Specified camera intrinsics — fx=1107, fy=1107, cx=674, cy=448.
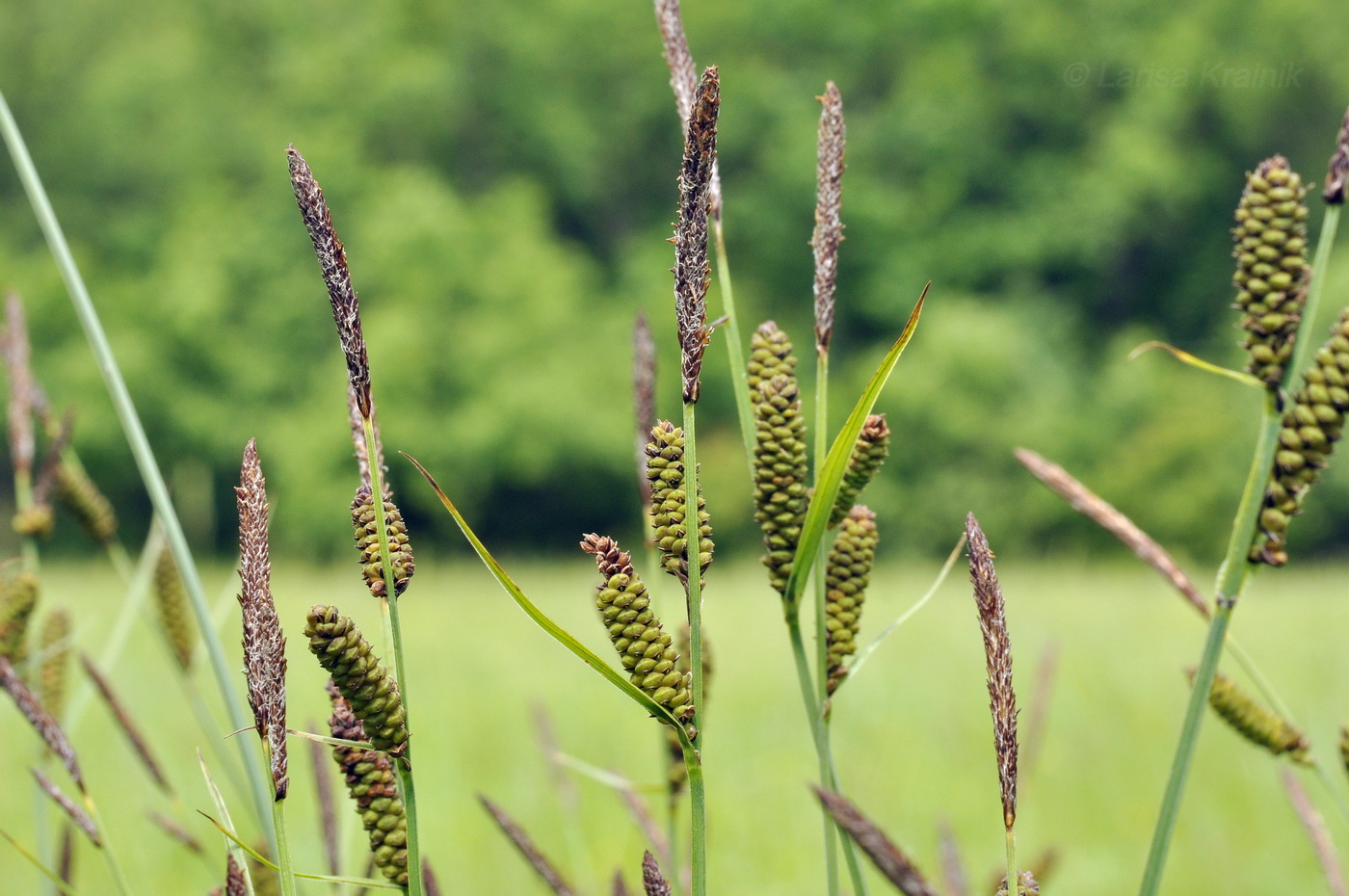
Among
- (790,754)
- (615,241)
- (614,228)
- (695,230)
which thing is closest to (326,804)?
(695,230)

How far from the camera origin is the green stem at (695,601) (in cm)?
26

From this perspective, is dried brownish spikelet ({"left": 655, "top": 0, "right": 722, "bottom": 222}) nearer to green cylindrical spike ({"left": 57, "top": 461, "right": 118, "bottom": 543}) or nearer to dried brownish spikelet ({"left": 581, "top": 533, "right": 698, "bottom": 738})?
dried brownish spikelet ({"left": 581, "top": 533, "right": 698, "bottom": 738})

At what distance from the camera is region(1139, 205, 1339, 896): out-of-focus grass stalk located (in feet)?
1.09

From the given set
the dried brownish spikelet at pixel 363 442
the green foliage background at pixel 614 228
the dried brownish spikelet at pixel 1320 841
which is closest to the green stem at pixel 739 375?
the dried brownish spikelet at pixel 363 442

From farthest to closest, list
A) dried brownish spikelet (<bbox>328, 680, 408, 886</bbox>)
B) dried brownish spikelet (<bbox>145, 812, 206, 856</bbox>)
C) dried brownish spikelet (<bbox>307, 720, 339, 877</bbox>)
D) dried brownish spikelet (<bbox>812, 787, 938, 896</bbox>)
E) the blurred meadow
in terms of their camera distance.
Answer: the blurred meadow, dried brownish spikelet (<bbox>145, 812, 206, 856</bbox>), dried brownish spikelet (<bbox>307, 720, 339, 877</bbox>), dried brownish spikelet (<bbox>328, 680, 408, 886</bbox>), dried brownish spikelet (<bbox>812, 787, 938, 896</bbox>)

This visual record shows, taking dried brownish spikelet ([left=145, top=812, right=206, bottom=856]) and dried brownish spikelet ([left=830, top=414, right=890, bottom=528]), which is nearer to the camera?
dried brownish spikelet ([left=830, top=414, right=890, bottom=528])

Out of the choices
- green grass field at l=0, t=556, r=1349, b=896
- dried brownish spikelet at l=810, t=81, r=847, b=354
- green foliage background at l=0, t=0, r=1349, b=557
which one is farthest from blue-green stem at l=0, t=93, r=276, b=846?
green foliage background at l=0, t=0, r=1349, b=557

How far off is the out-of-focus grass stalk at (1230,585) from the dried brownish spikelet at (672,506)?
0.16 meters

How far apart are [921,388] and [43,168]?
9.57 meters

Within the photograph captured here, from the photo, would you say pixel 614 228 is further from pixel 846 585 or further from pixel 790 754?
pixel 846 585

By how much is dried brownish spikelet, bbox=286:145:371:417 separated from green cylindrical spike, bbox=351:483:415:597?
0.04 meters

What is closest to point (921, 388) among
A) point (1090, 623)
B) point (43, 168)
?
point (1090, 623)

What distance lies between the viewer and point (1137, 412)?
466 inches

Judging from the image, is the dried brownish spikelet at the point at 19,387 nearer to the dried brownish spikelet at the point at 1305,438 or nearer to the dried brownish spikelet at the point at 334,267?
the dried brownish spikelet at the point at 334,267
